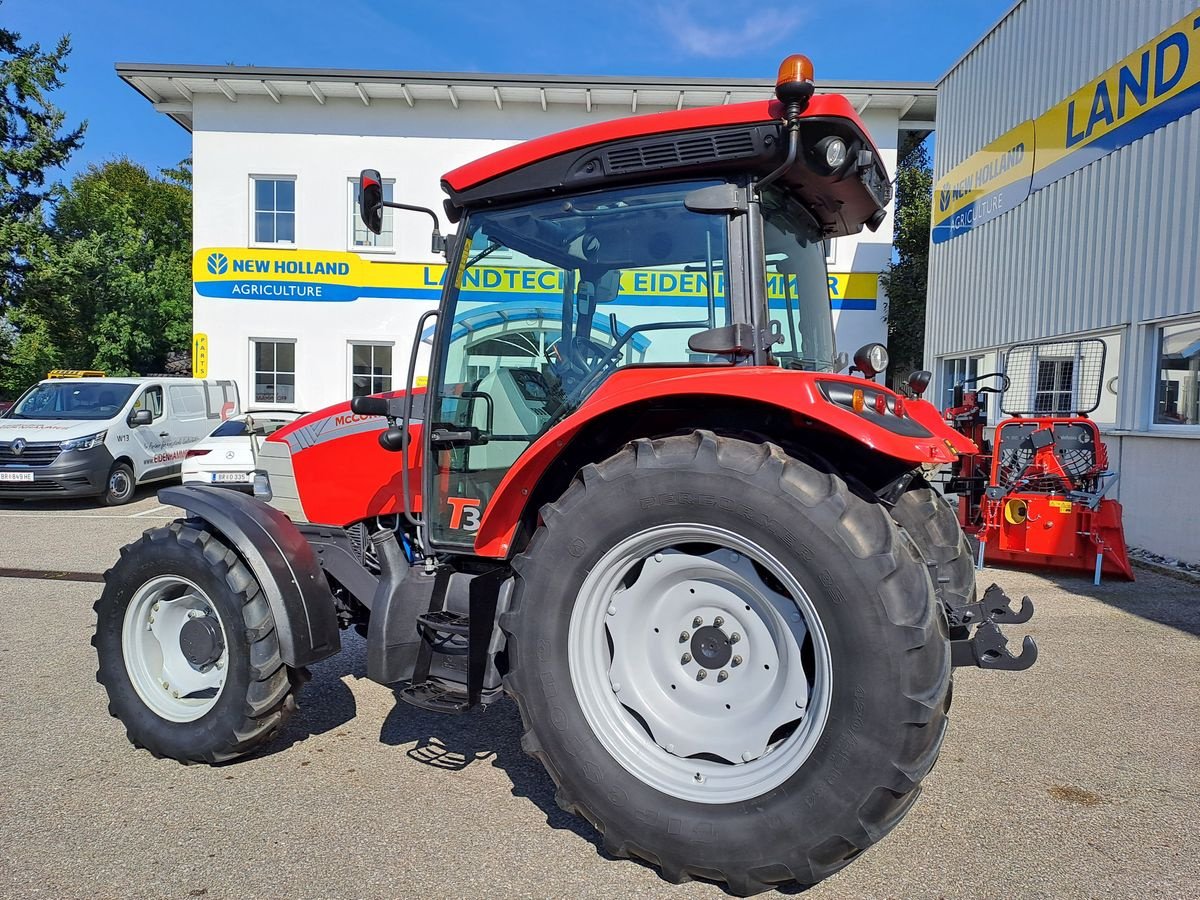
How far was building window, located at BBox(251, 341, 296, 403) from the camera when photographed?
14.7 meters

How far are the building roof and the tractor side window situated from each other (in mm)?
12365

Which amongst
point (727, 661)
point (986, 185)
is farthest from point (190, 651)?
point (986, 185)

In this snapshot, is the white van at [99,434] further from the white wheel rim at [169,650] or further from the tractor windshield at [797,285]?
the tractor windshield at [797,285]

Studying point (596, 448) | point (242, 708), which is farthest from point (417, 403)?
point (242, 708)

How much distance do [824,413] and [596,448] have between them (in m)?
0.83

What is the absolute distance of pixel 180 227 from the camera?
2995cm

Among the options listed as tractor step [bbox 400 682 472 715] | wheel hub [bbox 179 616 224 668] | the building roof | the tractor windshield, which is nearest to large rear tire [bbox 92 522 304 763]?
wheel hub [bbox 179 616 224 668]

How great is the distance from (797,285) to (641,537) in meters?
1.33

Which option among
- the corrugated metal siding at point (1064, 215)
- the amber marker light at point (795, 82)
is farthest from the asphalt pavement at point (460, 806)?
the corrugated metal siding at point (1064, 215)

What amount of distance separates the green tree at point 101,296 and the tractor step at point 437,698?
2041cm

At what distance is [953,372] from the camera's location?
13.0 m

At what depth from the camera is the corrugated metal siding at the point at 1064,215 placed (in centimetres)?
779

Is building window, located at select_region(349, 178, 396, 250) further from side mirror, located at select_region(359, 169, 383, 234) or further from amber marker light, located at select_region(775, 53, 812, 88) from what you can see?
amber marker light, located at select_region(775, 53, 812, 88)

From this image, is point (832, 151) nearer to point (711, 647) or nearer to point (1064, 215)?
point (711, 647)
